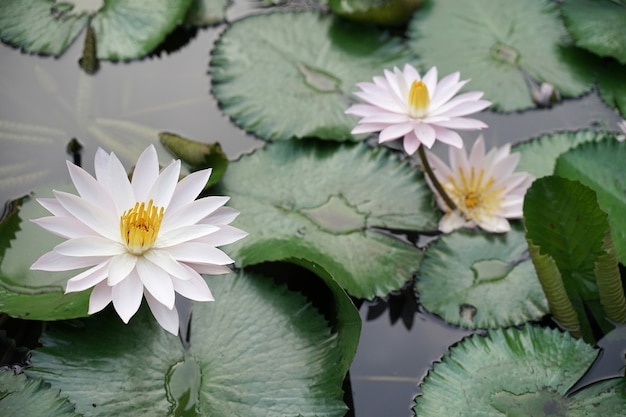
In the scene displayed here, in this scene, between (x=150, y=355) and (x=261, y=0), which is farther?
(x=261, y=0)

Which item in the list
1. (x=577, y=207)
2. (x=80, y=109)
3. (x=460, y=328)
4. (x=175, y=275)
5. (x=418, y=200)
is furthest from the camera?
(x=80, y=109)

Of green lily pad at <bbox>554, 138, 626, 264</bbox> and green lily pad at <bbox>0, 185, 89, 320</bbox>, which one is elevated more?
green lily pad at <bbox>0, 185, 89, 320</bbox>

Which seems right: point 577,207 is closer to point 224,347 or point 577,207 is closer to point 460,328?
point 460,328

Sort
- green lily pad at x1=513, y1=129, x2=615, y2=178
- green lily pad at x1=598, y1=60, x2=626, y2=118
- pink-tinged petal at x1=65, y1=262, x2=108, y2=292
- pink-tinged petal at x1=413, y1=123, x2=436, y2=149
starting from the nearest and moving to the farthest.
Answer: pink-tinged petal at x1=65, y1=262, x2=108, y2=292 < pink-tinged petal at x1=413, y1=123, x2=436, y2=149 < green lily pad at x1=513, y1=129, x2=615, y2=178 < green lily pad at x1=598, y1=60, x2=626, y2=118

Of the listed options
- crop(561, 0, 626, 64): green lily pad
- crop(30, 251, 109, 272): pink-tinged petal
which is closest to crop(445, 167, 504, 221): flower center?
crop(561, 0, 626, 64): green lily pad

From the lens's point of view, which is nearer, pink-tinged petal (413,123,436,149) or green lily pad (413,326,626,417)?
green lily pad (413,326,626,417)

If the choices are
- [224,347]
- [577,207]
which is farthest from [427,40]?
[224,347]

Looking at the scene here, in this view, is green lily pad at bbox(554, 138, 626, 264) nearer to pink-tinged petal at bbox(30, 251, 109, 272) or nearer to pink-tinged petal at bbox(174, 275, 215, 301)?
pink-tinged petal at bbox(174, 275, 215, 301)

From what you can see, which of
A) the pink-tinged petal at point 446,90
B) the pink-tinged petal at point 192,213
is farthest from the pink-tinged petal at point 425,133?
the pink-tinged petal at point 192,213

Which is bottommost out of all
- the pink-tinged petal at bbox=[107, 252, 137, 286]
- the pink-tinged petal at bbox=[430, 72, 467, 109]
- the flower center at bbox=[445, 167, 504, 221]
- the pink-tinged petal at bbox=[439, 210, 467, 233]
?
the pink-tinged petal at bbox=[439, 210, 467, 233]
